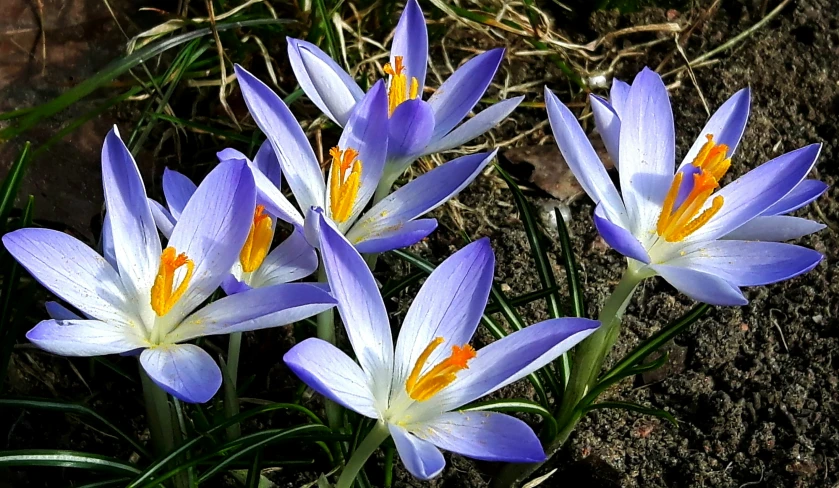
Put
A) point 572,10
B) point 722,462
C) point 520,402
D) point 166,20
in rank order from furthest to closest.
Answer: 1. point 572,10
2. point 166,20
3. point 722,462
4. point 520,402

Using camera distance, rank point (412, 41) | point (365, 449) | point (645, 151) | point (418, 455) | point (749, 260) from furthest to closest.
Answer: point (412, 41), point (645, 151), point (749, 260), point (365, 449), point (418, 455)

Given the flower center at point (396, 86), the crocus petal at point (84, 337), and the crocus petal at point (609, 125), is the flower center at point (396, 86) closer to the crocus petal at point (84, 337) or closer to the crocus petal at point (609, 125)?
the crocus petal at point (609, 125)

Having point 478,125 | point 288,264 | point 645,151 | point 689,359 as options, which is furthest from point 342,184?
point 689,359

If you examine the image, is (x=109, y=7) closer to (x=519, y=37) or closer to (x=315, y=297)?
(x=519, y=37)

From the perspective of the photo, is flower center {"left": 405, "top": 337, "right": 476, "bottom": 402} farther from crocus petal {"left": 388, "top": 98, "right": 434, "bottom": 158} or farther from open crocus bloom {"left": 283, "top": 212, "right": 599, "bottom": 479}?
crocus petal {"left": 388, "top": 98, "right": 434, "bottom": 158}

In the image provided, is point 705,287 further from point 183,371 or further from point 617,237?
point 183,371

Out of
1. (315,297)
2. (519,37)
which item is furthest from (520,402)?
(519,37)

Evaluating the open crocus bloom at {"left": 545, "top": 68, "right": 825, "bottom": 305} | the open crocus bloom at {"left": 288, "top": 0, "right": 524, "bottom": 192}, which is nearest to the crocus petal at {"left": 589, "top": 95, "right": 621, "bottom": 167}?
the open crocus bloom at {"left": 545, "top": 68, "right": 825, "bottom": 305}
